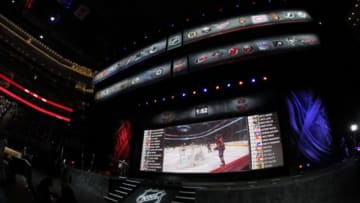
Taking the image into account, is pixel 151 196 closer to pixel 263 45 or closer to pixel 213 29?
pixel 263 45

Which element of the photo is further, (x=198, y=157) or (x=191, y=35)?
(x=191, y=35)

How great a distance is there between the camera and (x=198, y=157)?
36.0 feet

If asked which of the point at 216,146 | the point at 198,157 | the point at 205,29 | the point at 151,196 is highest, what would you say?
the point at 205,29

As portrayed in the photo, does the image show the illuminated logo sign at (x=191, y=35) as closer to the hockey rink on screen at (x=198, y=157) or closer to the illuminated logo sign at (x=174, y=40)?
the illuminated logo sign at (x=174, y=40)

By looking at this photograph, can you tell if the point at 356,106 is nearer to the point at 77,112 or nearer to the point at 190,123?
the point at 190,123

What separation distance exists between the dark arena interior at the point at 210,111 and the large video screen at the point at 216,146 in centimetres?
5

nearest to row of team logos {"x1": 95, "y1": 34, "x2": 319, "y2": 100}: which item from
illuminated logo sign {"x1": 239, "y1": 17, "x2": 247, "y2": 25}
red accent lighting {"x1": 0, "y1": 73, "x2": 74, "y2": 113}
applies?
illuminated logo sign {"x1": 239, "y1": 17, "x2": 247, "y2": 25}

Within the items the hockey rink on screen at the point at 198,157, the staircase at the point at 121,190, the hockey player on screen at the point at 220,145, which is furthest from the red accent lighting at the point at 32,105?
the hockey player on screen at the point at 220,145

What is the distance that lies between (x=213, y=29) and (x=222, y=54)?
6.63ft

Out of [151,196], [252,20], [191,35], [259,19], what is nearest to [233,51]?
[252,20]

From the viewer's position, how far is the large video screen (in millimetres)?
9202

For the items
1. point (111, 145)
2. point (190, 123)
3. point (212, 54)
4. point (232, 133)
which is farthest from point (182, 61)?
point (111, 145)

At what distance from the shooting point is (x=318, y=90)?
10.4 meters

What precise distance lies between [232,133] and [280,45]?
492cm
